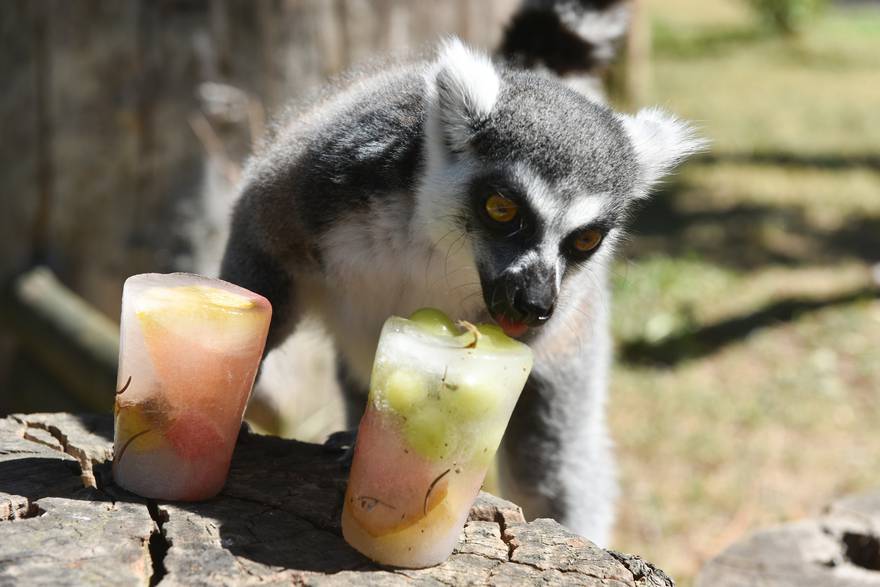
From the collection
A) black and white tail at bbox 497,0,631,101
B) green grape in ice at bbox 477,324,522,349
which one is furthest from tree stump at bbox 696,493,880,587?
black and white tail at bbox 497,0,631,101

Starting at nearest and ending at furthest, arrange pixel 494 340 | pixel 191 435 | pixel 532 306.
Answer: pixel 494 340
pixel 191 435
pixel 532 306

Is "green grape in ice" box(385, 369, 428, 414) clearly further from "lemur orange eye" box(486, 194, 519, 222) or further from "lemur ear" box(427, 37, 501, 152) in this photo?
"lemur ear" box(427, 37, 501, 152)

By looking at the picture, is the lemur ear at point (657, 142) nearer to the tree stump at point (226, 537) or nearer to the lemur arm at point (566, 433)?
the lemur arm at point (566, 433)

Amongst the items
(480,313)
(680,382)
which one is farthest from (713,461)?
(480,313)

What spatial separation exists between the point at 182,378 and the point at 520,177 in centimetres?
112

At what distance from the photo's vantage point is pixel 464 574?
2.31 m

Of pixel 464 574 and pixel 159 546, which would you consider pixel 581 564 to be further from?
pixel 159 546

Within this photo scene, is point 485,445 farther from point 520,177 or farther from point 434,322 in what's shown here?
point 520,177

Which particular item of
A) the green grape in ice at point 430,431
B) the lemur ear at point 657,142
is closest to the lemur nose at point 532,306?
the green grape in ice at point 430,431

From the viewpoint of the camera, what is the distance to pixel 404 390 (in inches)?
86.2

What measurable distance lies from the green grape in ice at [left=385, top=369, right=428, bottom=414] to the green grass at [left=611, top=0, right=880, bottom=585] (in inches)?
73.5

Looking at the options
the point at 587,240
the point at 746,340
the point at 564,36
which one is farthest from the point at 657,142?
the point at 746,340

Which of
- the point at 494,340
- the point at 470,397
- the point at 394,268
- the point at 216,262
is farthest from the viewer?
the point at 216,262

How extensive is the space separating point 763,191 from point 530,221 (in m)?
9.09
